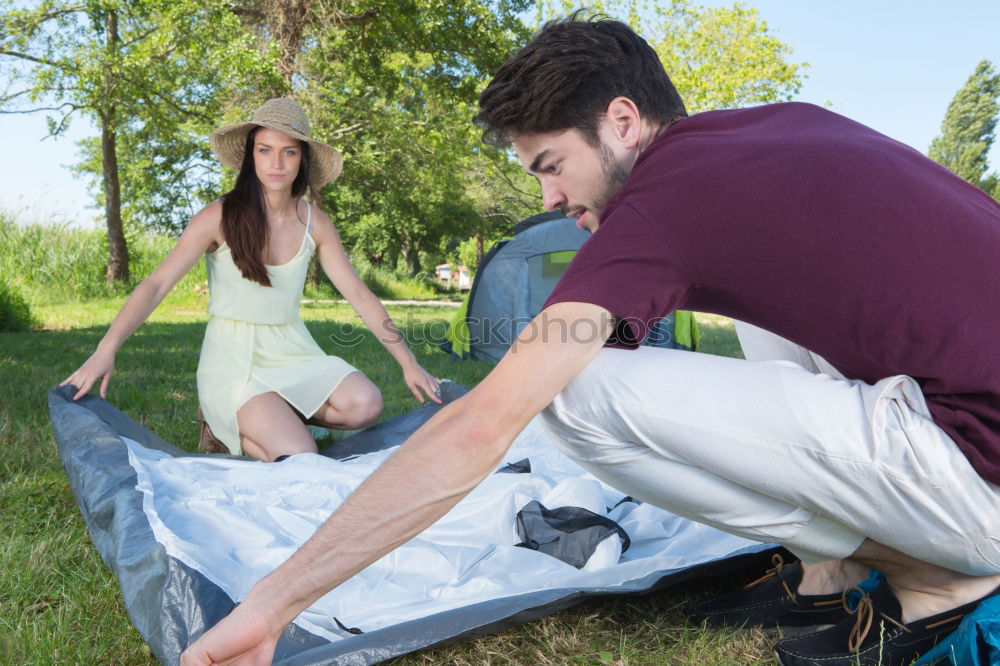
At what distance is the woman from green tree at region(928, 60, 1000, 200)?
3420 cm

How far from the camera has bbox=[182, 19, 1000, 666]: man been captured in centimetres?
107

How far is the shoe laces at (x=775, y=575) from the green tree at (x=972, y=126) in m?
34.8

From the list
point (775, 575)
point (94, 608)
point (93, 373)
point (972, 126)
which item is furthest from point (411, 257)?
point (775, 575)

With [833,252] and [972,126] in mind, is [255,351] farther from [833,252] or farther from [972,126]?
[972,126]

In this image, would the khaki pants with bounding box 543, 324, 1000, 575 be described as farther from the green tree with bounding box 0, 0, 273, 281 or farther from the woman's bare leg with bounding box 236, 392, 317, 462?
the green tree with bounding box 0, 0, 273, 281

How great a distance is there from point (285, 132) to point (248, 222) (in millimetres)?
375

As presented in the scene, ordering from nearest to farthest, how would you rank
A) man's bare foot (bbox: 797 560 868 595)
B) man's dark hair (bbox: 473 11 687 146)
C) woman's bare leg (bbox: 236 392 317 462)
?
man's dark hair (bbox: 473 11 687 146)
man's bare foot (bbox: 797 560 868 595)
woman's bare leg (bbox: 236 392 317 462)

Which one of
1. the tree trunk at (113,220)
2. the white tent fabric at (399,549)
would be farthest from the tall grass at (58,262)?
the white tent fabric at (399,549)

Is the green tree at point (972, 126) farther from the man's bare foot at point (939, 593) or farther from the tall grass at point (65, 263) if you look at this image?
the man's bare foot at point (939, 593)

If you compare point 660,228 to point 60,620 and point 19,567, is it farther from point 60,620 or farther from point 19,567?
point 19,567

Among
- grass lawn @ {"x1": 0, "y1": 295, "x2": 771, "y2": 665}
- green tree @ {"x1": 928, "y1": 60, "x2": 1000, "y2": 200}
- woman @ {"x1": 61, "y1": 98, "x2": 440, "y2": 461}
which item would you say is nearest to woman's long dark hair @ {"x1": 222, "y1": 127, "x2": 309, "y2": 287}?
woman @ {"x1": 61, "y1": 98, "x2": 440, "y2": 461}

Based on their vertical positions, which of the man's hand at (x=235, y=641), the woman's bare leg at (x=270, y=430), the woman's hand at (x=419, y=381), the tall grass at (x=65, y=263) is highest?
the man's hand at (x=235, y=641)

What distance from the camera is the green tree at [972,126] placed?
103 feet

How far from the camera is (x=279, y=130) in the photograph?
298 cm
